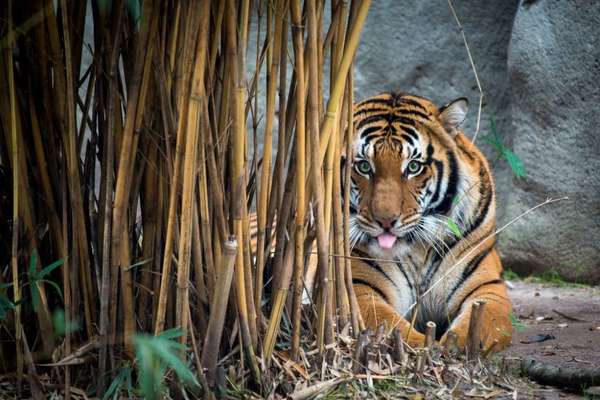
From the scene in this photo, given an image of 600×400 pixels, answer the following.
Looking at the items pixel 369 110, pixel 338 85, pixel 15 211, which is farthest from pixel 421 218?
pixel 15 211

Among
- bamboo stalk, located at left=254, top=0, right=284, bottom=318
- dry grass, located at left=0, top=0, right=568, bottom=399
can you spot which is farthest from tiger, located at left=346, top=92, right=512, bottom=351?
bamboo stalk, located at left=254, top=0, right=284, bottom=318

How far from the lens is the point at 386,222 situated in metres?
2.79

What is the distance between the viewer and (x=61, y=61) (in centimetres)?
183

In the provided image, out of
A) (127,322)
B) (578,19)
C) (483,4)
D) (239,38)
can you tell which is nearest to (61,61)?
(239,38)

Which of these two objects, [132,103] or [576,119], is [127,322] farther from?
[576,119]

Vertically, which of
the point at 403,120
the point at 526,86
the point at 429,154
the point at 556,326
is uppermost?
the point at 526,86

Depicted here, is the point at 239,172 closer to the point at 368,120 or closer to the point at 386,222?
the point at 386,222

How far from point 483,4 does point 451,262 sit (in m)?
2.54

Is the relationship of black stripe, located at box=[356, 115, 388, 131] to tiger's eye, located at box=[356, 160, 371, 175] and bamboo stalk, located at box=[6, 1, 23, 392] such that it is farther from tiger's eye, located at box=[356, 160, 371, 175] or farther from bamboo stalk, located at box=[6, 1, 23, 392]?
bamboo stalk, located at box=[6, 1, 23, 392]

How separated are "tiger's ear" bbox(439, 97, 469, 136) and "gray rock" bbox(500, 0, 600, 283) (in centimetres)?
153

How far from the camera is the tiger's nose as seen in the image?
9.13ft

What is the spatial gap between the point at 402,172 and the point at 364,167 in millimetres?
132

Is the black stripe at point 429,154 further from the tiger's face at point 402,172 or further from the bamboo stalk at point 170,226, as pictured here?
the bamboo stalk at point 170,226

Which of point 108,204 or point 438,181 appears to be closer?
point 108,204
